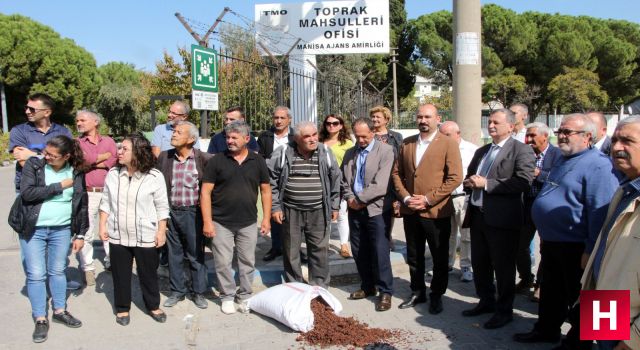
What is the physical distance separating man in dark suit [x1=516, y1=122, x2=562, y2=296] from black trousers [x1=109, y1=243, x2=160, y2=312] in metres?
3.50

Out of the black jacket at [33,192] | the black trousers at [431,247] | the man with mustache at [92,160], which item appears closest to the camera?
the black jacket at [33,192]

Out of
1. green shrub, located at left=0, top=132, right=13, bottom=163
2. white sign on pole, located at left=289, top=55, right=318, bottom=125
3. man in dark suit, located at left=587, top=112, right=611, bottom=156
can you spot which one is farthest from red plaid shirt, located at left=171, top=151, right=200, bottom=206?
green shrub, located at left=0, top=132, right=13, bottom=163

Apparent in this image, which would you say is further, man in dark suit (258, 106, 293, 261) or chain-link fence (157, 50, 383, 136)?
chain-link fence (157, 50, 383, 136)

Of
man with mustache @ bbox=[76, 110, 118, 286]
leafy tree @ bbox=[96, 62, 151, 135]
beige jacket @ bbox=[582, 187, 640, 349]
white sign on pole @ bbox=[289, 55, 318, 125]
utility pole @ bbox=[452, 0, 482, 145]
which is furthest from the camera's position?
leafy tree @ bbox=[96, 62, 151, 135]

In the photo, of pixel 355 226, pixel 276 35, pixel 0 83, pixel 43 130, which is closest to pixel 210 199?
→ pixel 355 226

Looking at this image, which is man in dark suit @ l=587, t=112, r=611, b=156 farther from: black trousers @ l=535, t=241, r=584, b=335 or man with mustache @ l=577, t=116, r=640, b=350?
man with mustache @ l=577, t=116, r=640, b=350

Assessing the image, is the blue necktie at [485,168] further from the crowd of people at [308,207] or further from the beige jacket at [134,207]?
the beige jacket at [134,207]

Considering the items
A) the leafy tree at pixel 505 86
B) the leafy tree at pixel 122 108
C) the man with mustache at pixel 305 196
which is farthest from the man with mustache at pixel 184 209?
the leafy tree at pixel 505 86

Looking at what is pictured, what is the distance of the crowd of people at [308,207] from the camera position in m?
4.00

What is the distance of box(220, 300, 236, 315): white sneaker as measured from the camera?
16.2ft

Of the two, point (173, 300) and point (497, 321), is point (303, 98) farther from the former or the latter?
point (497, 321)

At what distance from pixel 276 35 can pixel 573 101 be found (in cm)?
2796

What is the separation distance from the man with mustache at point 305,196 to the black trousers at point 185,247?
776 mm

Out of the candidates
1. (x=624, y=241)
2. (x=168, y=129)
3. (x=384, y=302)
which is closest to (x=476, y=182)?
(x=384, y=302)
